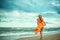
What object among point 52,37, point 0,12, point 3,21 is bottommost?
point 52,37

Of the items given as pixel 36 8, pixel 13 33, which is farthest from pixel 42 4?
pixel 13 33

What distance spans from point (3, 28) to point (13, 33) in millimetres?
150

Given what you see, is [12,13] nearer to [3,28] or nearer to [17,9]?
[17,9]

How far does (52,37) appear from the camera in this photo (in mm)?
2047

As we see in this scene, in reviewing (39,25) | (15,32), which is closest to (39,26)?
(39,25)

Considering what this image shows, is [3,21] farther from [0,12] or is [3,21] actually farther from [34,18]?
[34,18]

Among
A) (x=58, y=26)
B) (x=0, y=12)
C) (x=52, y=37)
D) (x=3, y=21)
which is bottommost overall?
(x=52, y=37)

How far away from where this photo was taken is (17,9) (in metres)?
2.02

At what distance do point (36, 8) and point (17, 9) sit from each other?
0.27 meters

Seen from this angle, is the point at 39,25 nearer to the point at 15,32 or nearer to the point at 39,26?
the point at 39,26

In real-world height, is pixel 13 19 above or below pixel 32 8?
below

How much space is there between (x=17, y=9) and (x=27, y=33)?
0.35m

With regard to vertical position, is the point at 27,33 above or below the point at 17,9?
below

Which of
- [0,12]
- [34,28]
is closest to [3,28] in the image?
[0,12]
